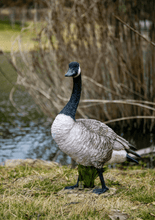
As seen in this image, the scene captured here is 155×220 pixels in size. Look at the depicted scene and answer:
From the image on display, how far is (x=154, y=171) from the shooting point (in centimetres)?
407

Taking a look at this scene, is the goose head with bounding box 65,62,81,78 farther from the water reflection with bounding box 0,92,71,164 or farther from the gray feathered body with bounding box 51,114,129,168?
the water reflection with bounding box 0,92,71,164

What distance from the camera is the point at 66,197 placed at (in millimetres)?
2801

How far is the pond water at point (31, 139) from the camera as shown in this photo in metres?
5.29

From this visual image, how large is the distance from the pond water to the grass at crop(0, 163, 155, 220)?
129cm

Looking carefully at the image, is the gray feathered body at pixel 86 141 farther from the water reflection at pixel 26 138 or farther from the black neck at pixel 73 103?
the water reflection at pixel 26 138

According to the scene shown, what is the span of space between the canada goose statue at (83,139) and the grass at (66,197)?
303mm

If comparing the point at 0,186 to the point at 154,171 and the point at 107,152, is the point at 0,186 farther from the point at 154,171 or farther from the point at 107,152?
the point at 154,171

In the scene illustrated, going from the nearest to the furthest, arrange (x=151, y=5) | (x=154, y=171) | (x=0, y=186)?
(x=0, y=186) → (x=154, y=171) → (x=151, y=5)

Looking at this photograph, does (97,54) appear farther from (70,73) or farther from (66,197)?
(66,197)

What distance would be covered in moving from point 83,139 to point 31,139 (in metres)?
3.56

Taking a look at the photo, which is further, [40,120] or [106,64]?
[40,120]

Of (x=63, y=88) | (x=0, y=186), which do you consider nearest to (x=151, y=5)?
(x=63, y=88)

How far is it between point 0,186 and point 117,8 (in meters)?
4.01

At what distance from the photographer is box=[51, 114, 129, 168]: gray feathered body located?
2.65 meters
